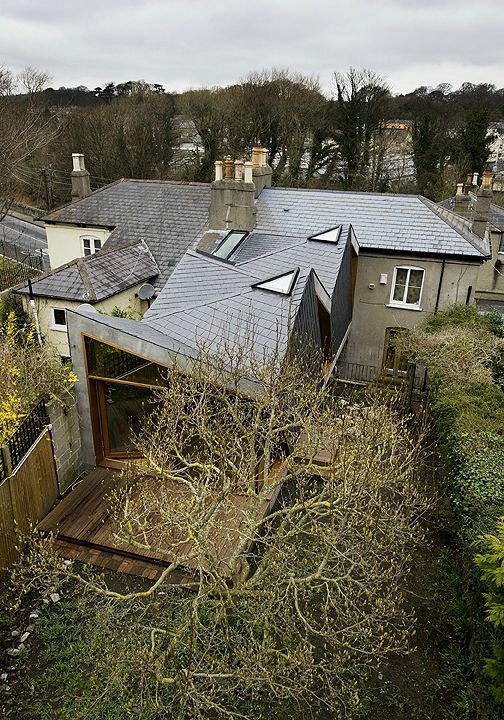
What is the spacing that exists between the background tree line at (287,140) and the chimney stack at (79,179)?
19.9m

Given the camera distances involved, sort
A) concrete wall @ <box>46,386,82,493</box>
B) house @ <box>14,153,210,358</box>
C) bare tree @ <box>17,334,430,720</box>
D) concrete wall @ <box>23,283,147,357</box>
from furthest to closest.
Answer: house @ <box>14,153,210,358</box> < concrete wall @ <box>23,283,147,357</box> < concrete wall @ <box>46,386,82,493</box> < bare tree @ <box>17,334,430,720</box>

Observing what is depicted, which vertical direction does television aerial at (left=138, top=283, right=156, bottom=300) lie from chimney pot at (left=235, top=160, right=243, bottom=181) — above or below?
below

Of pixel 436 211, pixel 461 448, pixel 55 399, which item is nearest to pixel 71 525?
pixel 55 399

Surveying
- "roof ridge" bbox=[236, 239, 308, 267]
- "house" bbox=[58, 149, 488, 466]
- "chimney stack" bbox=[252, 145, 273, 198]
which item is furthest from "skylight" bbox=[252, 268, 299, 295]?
"chimney stack" bbox=[252, 145, 273, 198]

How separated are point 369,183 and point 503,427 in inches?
1525

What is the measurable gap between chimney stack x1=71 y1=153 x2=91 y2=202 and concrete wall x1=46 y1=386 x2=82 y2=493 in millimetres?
17724

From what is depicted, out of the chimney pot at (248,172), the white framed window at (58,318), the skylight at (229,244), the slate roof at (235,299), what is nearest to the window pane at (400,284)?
the slate roof at (235,299)

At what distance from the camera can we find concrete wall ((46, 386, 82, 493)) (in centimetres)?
1130

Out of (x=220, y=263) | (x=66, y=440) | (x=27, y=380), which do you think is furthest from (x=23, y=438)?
(x=220, y=263)

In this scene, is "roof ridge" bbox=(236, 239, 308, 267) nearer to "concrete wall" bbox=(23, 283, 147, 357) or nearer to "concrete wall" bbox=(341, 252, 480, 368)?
"concrete wall" bbox=(341, 252, 480, 368)

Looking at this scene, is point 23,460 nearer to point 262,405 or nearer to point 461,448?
point 262,405

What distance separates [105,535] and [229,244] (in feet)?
39.7

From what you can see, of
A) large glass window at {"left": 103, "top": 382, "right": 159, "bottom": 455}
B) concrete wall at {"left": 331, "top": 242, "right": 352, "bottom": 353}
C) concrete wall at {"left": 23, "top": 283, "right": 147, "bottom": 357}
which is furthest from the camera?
concrete wall at {"left": 23, "top": 283, "right": 147, "bottom": 357}

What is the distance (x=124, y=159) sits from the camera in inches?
1762
